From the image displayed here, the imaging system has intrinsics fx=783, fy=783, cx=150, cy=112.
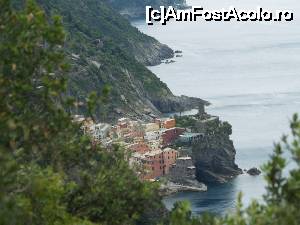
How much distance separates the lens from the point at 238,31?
13738 cm

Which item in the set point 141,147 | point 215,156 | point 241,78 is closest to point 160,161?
point 141,147

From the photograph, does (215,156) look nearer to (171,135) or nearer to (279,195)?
(171,135)

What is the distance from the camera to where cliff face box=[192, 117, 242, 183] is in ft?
180

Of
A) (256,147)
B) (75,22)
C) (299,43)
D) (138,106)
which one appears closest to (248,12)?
(299,43)

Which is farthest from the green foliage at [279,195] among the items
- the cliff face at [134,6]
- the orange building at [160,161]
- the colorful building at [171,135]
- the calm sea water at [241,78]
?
the cliff face at [134,6]

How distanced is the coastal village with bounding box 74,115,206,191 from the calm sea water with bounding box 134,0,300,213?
7.72 feet

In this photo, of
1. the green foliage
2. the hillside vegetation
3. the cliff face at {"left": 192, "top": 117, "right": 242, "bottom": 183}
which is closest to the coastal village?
the cliff face at {"left": 192, "top": 117, "right": 242, "bottom": 183}

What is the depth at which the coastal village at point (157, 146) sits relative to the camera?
5175 centimetres

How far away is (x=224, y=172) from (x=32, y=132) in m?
48.3

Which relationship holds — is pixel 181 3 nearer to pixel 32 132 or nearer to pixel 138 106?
pixel 138 106

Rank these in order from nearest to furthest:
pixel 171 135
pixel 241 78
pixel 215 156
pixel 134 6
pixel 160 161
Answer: pixel 160 161
pixel 215 156
pixel 171 135
pixel 241 78
pixel 134 6

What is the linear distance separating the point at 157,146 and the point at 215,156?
4287 millimetres

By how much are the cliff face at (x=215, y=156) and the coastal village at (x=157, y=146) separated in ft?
3.23

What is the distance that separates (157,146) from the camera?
184 ft
